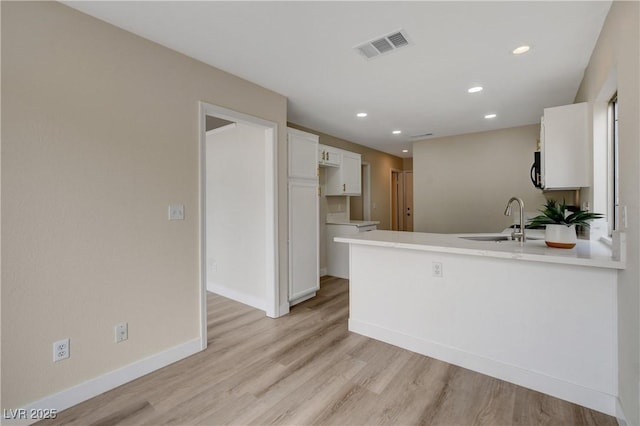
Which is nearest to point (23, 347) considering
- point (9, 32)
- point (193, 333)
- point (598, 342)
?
point (193, 333)

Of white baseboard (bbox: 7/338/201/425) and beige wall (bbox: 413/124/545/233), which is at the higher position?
beige wall (bbox: 413/124/545/233)

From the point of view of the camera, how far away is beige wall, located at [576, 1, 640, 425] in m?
1.41

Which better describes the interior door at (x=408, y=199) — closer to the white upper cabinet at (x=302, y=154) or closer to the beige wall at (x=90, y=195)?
the white upper cabinet at (x=302, y=154)

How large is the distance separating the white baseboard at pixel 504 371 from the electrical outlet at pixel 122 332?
1961 mm

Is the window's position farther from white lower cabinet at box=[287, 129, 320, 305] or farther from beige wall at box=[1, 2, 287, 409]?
beige wall at box=[1, 2, 287, 409]

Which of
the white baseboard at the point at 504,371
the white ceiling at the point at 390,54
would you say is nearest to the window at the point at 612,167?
the white ceiling at the point at 390,54

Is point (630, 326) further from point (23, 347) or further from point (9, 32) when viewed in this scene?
point (9, 32)

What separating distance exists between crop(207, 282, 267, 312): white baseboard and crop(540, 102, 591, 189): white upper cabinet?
3226mm

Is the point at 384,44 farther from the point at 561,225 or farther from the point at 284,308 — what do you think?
the point at 284,308

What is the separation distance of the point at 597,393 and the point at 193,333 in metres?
2.87

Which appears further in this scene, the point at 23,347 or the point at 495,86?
the point at 495,86

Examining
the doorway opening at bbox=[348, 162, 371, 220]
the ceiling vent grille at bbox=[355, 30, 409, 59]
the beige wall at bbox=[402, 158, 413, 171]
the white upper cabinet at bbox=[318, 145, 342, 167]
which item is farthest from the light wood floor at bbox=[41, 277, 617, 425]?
the beige wall at bbox=[402, 158, 413, 171]

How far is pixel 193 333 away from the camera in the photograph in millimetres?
2533

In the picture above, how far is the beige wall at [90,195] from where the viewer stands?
5.57ft
